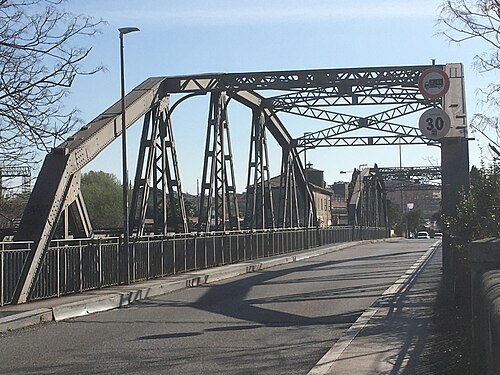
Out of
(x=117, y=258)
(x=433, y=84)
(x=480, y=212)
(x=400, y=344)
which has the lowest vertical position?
(x=400, y=344)

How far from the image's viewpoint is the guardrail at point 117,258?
17969 mm

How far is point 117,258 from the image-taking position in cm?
2247

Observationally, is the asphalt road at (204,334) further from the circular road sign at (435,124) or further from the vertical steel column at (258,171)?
the vertical steel column at (258,171)

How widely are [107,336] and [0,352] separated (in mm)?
2072

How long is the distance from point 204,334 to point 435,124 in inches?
277

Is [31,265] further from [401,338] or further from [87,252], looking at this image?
[401,338]

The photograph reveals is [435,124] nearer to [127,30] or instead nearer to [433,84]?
[433,84]

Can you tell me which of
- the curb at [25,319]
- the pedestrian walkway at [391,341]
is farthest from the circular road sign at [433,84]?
the curb at [25,319]

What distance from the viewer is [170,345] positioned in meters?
12.2

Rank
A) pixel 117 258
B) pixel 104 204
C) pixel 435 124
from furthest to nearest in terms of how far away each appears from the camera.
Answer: pixel 104 204, pixel 117 258, pixel 435 124

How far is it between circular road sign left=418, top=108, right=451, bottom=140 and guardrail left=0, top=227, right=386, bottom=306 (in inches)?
346

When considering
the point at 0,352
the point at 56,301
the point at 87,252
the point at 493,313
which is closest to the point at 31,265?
the point at 56,301

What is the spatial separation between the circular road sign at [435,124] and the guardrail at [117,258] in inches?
346

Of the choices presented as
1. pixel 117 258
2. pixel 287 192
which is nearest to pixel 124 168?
pixel 117 258
